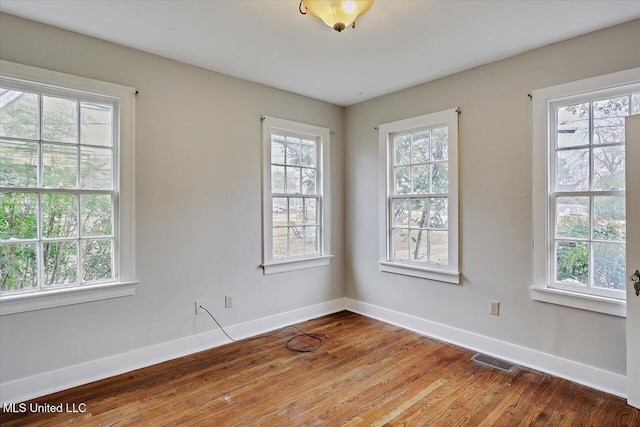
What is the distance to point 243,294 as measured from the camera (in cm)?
350

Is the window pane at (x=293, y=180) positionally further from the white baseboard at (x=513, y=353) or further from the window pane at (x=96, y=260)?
the window pane at (x=96, y=260)

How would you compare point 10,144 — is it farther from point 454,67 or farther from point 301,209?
point 454,67

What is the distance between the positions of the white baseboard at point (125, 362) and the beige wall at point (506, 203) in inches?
61.1

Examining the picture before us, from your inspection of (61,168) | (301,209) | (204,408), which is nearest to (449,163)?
(301,209)

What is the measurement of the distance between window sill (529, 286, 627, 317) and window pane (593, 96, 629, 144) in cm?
113

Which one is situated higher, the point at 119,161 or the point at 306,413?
the point at 119,161

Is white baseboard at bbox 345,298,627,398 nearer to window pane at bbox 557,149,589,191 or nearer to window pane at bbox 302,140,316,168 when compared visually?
window pane at bbox 557,149,589,191

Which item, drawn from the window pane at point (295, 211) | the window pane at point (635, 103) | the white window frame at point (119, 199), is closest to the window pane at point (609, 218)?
the window pane at point (635, 103)

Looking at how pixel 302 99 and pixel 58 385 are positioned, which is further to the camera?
pixel 302 99

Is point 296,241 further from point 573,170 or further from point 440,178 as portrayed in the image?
point 573,170

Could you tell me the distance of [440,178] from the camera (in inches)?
138

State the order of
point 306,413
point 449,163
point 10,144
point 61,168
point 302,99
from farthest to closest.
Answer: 1. point 302,99
2. point 449,163
3. point 61,168
4. point 10,144
5. point 306,413

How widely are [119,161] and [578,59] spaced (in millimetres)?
3585

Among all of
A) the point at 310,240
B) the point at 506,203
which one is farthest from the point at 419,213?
the point at 310,240
